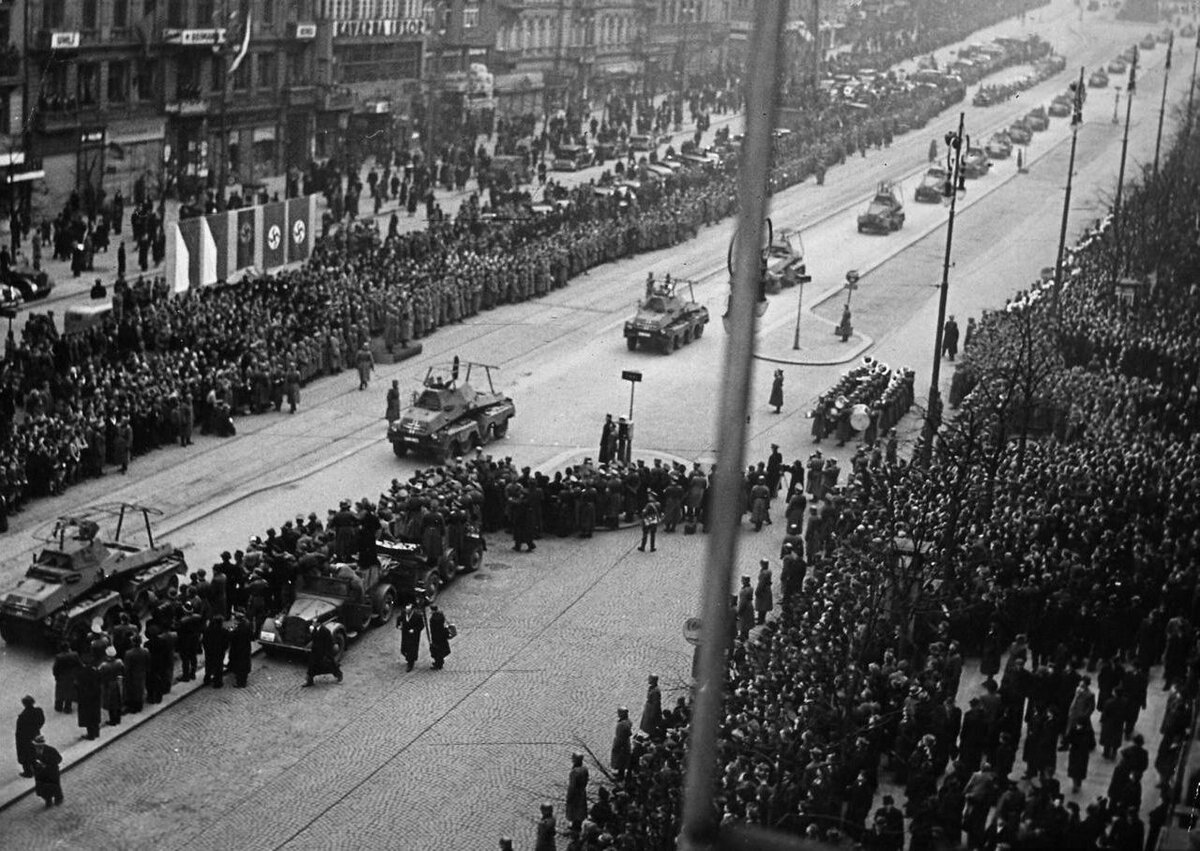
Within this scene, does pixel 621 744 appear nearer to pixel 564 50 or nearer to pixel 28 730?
pixel 28 730

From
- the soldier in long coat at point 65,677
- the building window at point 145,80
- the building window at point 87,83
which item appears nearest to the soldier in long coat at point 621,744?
the soldier in long coat at point 65,677

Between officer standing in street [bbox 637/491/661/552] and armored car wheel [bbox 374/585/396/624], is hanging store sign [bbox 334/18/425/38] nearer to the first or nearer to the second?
officer standing in street [bbox 637/491/661/552]

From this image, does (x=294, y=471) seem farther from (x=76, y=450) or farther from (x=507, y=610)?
(x=507, y=610)

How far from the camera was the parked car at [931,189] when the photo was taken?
8150cm

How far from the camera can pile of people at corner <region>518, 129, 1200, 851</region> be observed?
68.3 ft

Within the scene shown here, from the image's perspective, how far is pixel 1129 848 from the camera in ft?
66.0

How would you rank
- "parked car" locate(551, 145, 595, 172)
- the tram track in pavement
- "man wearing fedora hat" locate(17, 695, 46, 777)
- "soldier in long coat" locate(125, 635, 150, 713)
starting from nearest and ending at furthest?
"man wearing fedora hat" locate(17, 695, 46, 777), "soldier in long coat" locate(125, 635, 150, 713), the tram track in pavement, "parked car" locate(551, 145, 595, 172)

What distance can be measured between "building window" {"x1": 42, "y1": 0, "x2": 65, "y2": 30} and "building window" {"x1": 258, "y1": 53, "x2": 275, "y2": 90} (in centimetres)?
1226

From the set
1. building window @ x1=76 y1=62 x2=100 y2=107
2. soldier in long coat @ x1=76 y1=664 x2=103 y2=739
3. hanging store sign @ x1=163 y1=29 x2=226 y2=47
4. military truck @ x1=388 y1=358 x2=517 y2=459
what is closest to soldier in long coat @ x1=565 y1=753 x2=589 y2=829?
soldier in long coat @ x1=76 y1=664 x2=103 y2=739

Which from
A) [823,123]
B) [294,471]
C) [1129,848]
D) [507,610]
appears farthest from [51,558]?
[823,123]

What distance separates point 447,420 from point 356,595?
35.1 ft

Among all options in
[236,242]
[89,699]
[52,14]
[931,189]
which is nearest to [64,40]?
[52,14]

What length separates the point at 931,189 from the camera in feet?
268

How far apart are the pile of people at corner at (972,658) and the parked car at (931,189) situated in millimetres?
42346
